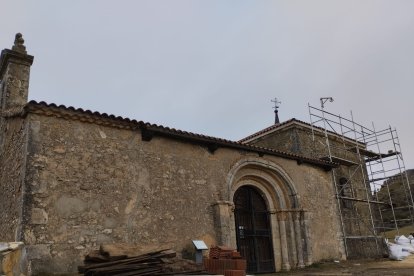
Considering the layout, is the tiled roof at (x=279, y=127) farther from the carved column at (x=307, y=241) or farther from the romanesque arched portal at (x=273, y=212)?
the carved column at (x=307, y=241)

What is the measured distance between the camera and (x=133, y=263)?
654 cm

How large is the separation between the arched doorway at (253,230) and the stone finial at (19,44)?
7318 millimetres

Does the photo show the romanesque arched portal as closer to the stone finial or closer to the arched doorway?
the arched doorway

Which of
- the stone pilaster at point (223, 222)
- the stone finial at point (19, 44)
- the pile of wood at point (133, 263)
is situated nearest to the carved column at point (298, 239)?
the stone pilaster at point (223, 222)

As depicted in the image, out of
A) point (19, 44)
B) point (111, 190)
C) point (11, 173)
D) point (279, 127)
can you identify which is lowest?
point (111, 190)

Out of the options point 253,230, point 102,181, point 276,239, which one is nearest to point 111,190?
point 102,181

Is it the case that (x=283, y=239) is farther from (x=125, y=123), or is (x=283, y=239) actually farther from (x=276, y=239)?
(x=125, y=123)

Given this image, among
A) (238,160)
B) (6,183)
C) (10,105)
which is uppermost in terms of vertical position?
(10,105)

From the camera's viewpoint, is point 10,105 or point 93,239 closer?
point 93,239

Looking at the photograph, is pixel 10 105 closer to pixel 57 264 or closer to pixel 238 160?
pixel 57 264

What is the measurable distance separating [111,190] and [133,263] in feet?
8.65

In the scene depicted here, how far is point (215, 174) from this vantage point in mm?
11039

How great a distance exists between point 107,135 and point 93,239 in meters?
2.39

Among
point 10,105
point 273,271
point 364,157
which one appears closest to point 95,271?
point 10,105
